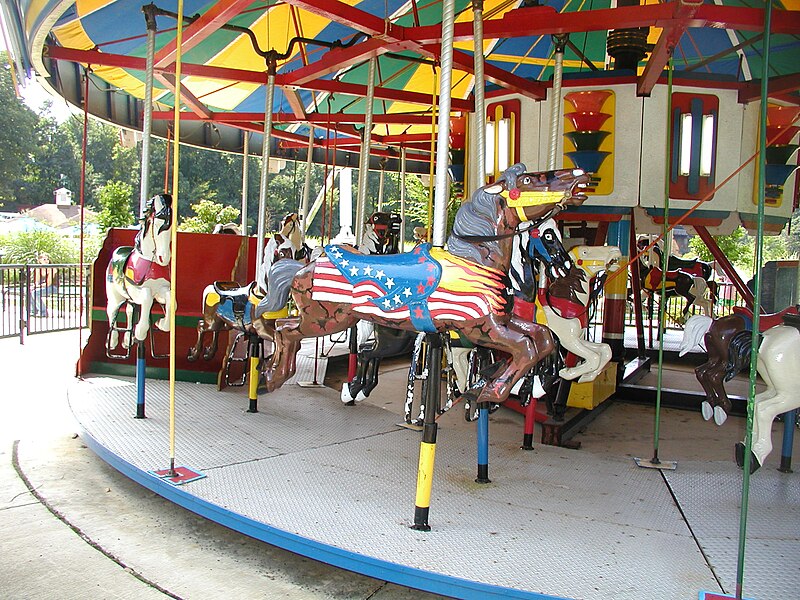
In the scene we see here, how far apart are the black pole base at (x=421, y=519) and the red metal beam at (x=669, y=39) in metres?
2.77

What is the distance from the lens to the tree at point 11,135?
2623 centimetres

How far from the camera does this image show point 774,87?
15.7 feet

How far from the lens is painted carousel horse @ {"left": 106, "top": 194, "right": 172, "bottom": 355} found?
14.9ft

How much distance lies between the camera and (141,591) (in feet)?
8.93

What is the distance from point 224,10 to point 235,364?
2.82 m

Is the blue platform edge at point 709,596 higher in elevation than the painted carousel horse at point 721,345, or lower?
lower

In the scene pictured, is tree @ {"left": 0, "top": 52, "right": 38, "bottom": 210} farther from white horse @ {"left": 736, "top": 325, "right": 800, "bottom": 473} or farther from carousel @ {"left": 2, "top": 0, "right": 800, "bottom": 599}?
white horse @ {"left": 736, "top": 325, "right": 800, "bottom": 473}

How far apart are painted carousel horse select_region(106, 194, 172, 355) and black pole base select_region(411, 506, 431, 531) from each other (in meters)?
2.46

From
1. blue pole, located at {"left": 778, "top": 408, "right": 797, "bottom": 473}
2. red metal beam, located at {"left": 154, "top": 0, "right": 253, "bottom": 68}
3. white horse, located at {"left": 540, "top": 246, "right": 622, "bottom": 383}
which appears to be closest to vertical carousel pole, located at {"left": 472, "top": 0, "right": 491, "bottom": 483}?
white horse, located at {"left": 540, "top": 246, "right": 622, "bottom": 383}

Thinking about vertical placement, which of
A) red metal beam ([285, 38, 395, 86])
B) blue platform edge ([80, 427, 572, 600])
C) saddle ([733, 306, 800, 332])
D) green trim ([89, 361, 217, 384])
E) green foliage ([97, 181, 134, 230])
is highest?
red metal beam ([285, 38, 395, 86])

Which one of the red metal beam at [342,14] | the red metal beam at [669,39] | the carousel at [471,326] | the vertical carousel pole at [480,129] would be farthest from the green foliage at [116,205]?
the vertical carousel pole at [480,129]

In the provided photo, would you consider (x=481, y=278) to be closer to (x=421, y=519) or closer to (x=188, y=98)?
(x=421, y=519)

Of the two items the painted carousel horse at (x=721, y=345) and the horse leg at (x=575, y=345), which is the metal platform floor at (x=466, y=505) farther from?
the horse leg at (x=575, y=345)

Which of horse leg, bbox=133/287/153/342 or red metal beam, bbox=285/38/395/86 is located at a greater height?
red metal beam, bbox=285/38/395/86
